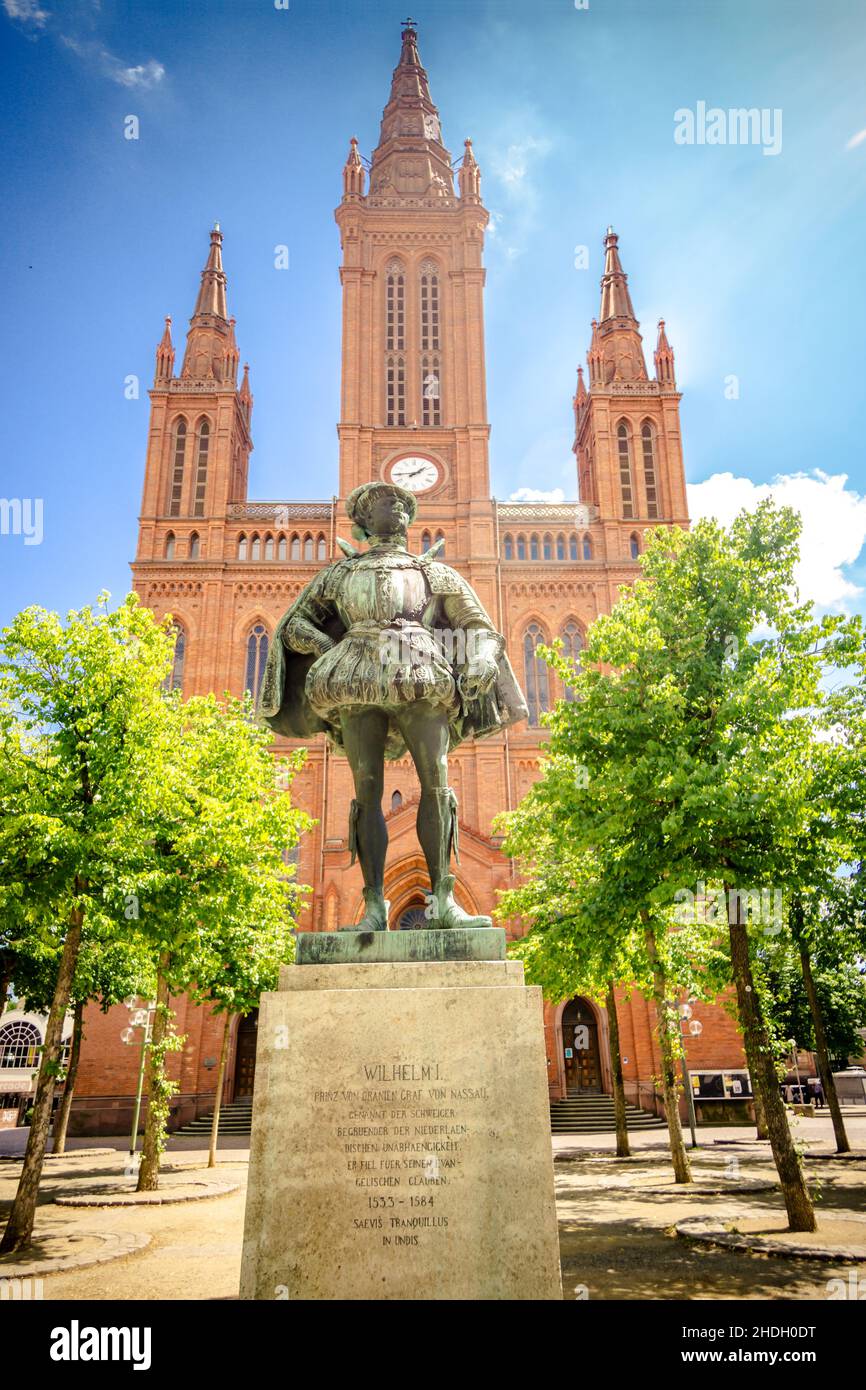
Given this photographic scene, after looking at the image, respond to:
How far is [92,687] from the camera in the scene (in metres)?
11.2

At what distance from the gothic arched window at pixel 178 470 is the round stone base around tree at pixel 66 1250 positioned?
3072 centimetres

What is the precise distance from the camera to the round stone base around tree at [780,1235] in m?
8.27

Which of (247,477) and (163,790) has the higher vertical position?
(247,477)

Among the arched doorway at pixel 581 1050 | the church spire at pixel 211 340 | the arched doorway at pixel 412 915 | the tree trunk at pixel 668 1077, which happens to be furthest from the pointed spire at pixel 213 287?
the tree trunk at pixel 668 1077

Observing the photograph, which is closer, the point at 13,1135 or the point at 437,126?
the point at 13,1135

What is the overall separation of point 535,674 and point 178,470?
17.6m

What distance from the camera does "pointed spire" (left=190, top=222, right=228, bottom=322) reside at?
138 ft

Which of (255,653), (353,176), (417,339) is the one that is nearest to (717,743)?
(255,653)

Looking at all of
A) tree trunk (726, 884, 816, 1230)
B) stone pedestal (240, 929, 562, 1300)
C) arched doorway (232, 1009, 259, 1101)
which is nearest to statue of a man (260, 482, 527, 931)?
stone pedestal (240, 929, 562, 1300)

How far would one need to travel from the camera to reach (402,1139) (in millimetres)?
3838

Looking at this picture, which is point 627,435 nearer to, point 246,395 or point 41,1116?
point 246,395

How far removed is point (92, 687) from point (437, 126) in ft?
155
